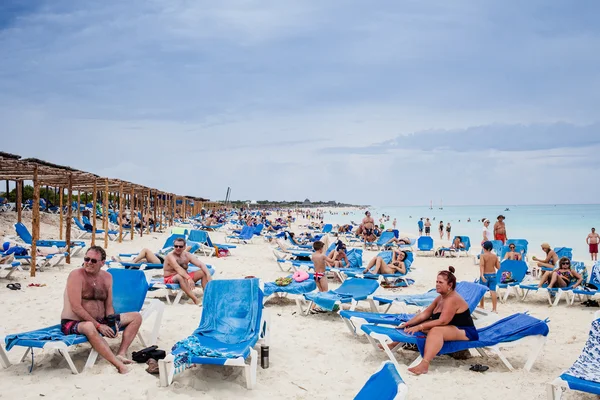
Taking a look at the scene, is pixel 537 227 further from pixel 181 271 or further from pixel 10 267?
pixel 10 267

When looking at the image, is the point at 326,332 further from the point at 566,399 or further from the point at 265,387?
the point at 566,399

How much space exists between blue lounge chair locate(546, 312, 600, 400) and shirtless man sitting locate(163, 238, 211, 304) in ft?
16.3

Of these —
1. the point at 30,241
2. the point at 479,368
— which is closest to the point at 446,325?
the point at 479,368

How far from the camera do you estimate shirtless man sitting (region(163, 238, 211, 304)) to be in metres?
7.02

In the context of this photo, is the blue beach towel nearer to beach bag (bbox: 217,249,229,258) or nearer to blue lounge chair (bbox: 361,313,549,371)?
blue lounge chair (bbox: 361,313,549,371)

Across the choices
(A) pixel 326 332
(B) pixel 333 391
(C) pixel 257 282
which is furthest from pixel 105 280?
(A) pixel 326 332

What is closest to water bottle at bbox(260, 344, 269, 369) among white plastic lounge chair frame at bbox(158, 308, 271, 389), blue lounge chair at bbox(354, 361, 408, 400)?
white plastic lounge chair frame at bbox(158, 308, 271, 389)

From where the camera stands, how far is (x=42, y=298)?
276 inches

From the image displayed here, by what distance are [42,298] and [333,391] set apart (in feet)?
16.8

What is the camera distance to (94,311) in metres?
4.39

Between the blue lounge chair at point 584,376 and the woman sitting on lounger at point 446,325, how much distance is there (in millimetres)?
1048

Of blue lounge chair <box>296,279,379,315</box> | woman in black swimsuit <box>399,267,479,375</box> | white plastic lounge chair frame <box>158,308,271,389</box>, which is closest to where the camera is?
white plastic lounge chair frame <box>158,308,271,389</box>

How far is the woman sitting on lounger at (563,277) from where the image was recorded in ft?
26.3

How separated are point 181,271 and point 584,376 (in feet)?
17.5
